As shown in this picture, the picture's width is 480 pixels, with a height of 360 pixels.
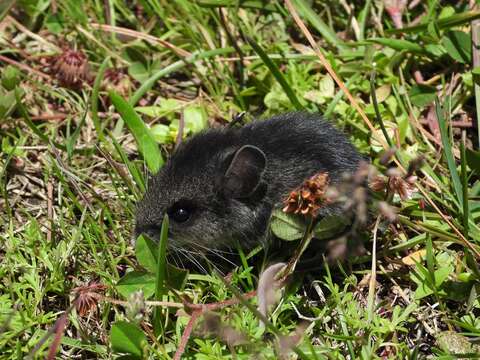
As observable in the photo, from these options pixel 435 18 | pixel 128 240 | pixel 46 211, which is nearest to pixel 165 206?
pixel 128 240

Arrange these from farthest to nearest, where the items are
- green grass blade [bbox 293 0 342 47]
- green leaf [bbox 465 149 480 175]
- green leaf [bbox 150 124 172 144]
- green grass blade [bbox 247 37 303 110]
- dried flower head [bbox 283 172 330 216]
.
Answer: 1. green grass blade [bbox 293 0 342 47]
2. green leaf [bbox 150 124 172 144]
3. green grass blade [bbox 247 37 303 110]
4. green leaf [bbox 465 149 480 175]
5. dried flower head [bbox 283 172 330 216]

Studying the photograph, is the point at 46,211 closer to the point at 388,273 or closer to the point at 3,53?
the point at 3,53

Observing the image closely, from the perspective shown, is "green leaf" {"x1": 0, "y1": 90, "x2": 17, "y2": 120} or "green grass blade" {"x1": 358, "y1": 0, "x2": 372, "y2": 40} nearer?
"green leaf" {"x1": 0, "y1": 90, "x2": 17, "y2": 120}

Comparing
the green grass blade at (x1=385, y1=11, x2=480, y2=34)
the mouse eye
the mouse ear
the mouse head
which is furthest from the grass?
the mouse ear

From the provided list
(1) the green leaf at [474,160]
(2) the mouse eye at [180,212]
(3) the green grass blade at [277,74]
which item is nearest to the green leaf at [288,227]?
(2) the mouse eye at [180,212]

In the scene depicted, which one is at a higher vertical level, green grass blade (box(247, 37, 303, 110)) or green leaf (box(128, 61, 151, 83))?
green leaf (box(128, 61, 151, 83))

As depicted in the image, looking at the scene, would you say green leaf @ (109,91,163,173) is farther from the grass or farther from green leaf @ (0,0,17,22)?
green leaf @ (0,0,17,22)

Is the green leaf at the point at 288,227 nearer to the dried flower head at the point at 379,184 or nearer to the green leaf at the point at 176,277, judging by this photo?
the dried flower head at the point at 379,184
